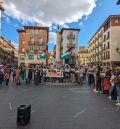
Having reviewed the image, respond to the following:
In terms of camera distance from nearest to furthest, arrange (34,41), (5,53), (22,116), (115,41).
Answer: (22,116), (115,41), (34,41), (5,53)

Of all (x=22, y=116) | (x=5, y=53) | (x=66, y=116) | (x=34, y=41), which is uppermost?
(x=34, y=41)

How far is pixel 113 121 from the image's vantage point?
8.74 metres

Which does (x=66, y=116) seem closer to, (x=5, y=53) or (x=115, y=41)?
(x=115, y=41)

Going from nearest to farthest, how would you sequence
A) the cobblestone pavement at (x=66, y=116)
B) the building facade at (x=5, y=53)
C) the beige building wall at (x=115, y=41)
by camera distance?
the cobblestone pavement at (x=66, y=116)
the beige building wall at (x=115, y=41)
the building facade at (x=5, y=53)

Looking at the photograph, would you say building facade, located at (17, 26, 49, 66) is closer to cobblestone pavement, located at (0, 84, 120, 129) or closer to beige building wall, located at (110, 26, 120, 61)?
beige building wall, located at (110, 26, 120, 61)

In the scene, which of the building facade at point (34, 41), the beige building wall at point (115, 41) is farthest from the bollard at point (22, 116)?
the building facade at point (34, 41)

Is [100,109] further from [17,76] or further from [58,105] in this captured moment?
[17,76]

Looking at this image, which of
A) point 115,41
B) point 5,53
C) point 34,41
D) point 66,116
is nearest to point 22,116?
point 66,116

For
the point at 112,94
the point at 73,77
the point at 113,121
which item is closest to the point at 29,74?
the point at 73,77

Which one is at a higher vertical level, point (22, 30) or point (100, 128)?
point (22, 30)

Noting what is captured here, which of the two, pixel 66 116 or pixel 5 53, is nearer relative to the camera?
pixel 66 116

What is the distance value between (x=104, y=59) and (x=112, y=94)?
74.1 m

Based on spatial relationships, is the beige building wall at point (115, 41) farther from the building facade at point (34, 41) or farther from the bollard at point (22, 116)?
the bollard at point (22, 116)

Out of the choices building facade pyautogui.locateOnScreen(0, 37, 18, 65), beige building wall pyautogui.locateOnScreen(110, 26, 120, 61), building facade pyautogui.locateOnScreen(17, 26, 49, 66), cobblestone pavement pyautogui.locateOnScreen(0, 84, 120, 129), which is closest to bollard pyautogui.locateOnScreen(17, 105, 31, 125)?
cobblestone pavement pyautogui.locateOnScreen(0, 84, 120, 129)
